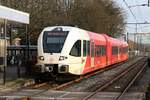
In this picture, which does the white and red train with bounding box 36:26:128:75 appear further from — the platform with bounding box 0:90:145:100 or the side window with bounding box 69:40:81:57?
the platform with bounding box 0:90:145:100

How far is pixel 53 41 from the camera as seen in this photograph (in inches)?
1024

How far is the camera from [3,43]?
84.9 ft

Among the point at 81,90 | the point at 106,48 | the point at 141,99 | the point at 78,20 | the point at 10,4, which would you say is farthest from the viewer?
the point at 78,20

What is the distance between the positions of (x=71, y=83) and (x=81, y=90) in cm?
332

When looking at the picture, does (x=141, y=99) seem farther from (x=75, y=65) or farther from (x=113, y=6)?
(x=113, y=6)

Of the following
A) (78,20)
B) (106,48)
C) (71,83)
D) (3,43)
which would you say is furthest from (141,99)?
(78,20)

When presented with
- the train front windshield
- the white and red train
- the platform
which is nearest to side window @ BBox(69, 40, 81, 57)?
the white and red train

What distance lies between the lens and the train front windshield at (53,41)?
2566cm

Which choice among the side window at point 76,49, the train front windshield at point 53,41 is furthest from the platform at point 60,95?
the side window at point 76,49

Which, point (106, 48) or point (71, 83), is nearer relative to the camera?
point (71, 83)

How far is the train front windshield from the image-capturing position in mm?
25656

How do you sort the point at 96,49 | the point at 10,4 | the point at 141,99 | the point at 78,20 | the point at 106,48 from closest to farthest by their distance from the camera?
1. the point at 141,99
2. the point at 96,49
3. the point at 106,48
4. the point at 10,4
5. the point at 78,20

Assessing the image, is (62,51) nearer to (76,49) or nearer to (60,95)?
(76,49)

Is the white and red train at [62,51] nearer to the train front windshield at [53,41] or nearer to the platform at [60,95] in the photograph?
the train front windshield at [53,41]
